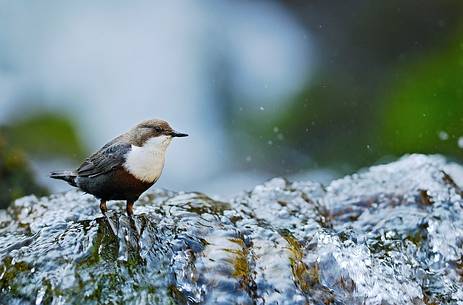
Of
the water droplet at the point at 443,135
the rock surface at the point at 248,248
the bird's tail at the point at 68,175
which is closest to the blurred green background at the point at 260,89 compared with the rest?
the water droplet at the point at 443,135

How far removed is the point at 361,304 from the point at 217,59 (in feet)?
21.9

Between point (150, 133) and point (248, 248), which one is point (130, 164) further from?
point (248, 248)

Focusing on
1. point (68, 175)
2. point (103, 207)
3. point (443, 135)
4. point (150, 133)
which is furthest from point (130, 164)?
point (443, 135)

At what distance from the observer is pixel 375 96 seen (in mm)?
9773

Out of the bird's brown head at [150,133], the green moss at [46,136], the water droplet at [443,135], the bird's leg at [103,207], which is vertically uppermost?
the water droplet at [443,135]

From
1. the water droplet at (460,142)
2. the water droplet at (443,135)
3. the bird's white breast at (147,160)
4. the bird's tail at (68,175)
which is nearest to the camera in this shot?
the bird's white breast at (147,160)

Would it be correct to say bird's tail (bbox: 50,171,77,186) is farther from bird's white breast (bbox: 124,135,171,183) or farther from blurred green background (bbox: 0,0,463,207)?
blurred green background (bbox: 0,0,463,207)

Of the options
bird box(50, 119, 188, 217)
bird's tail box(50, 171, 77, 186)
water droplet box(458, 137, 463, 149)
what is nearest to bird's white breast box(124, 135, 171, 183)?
bird box(50, 119, 188, 217)

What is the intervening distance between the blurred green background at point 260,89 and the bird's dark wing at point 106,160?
3.97m

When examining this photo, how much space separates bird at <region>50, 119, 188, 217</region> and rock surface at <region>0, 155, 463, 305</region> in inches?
7.3

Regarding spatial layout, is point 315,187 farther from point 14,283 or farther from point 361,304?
point 14,283

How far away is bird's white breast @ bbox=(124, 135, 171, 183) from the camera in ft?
13.8

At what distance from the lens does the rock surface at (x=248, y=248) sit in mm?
3834

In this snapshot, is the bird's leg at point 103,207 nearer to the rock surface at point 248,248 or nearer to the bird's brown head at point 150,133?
the rock surface at point 248,248
